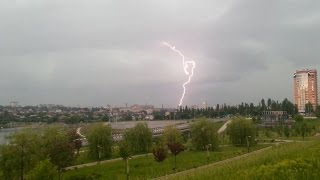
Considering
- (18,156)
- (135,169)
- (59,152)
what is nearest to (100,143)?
(59,152)

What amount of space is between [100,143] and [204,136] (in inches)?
837

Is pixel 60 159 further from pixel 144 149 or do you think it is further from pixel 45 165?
pixel 144 149

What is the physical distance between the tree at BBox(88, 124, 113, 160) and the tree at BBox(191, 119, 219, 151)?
17.8m

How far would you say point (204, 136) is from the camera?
7662 cm

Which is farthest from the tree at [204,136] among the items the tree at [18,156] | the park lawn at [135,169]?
the tree at [18,156]

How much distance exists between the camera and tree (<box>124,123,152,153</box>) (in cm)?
7775

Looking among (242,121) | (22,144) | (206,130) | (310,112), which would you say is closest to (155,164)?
(22,144)

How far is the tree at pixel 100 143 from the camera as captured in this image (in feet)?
226

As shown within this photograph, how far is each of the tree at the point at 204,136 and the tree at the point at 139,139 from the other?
9.42 meters

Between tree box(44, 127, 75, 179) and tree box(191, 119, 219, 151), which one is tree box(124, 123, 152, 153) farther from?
tree box(44, 127, 75, 179)

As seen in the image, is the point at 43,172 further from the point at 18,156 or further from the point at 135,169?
the point at 135,169

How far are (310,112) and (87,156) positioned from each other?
151m

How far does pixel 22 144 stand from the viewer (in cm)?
4959

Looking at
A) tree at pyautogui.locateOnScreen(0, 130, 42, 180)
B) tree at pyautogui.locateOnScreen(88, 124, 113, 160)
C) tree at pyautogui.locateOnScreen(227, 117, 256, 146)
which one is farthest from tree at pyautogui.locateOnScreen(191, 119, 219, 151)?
tree at pyautogui.locateOnScreen(0, 130, 42, 180)
